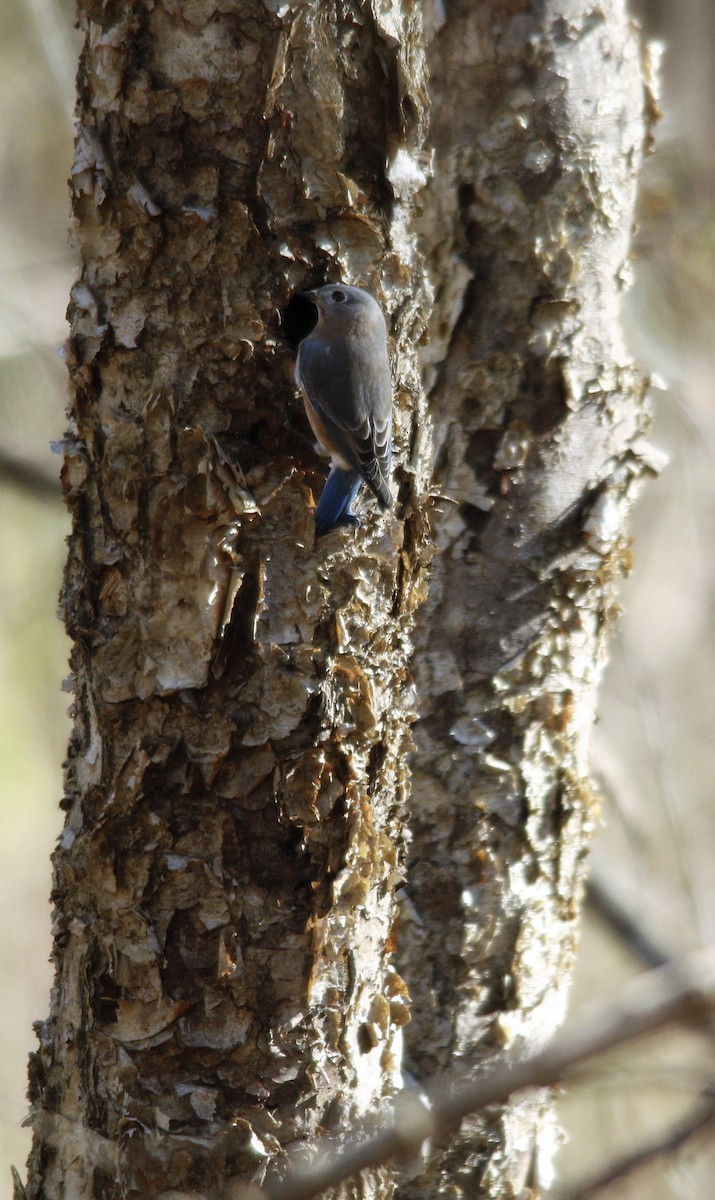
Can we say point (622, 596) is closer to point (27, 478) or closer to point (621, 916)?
point (621, 916)

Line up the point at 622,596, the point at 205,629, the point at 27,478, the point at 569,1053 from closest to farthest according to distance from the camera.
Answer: the point at 569,1053 < the point at 205,629 < the point at 27,478 < the point at 622,596

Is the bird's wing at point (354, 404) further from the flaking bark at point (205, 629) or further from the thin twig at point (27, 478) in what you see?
the thin twig at point (27, 478)

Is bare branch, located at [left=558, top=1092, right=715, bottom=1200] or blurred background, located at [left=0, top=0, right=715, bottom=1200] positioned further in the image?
blurred background, located at [left=0, top=0, right=715, bottom=1200]

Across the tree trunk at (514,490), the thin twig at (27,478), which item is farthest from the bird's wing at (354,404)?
the thin twig at (27,478)

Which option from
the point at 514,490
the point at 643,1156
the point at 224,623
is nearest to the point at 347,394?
the point at 224,623

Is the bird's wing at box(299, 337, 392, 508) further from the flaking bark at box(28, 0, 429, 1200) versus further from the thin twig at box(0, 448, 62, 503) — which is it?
the thin twig at box(0, 448, 62, 503)

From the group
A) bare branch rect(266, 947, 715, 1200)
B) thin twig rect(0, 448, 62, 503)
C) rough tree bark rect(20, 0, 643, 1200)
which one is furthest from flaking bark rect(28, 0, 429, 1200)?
thin twig rect(0, 448, 62, 503)

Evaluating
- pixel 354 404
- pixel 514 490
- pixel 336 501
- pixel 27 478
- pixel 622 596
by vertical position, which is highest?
pixel 622 596
